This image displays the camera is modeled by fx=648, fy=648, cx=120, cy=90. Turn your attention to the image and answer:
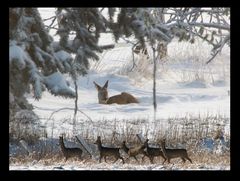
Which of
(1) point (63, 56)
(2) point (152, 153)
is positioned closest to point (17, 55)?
(1) point (63, 56)

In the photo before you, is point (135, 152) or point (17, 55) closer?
point (17, 55)

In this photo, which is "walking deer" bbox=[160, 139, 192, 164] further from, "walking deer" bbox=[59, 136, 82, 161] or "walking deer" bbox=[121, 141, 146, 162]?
"walking deer" bbox=[59, 136, 82, 161]

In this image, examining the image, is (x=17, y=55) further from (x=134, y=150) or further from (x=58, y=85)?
(x=134, y=150)

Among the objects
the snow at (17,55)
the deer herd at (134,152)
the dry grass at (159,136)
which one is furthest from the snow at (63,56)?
the deer herd at (134,152)

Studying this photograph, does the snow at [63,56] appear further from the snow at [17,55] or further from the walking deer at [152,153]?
the walking deer at [152,153]

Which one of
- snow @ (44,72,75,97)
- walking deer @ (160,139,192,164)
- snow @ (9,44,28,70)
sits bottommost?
walking deer @ (160,139,192,164)

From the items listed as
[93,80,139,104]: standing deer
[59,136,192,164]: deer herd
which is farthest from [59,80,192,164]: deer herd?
[93,80,139,104]: standing deer

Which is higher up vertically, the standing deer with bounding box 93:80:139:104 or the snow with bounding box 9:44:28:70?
the snow with bounding box 9:44:28:70

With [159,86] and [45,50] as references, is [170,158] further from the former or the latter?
[45,50]

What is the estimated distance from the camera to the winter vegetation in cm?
815

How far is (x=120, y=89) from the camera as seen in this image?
27.4ft

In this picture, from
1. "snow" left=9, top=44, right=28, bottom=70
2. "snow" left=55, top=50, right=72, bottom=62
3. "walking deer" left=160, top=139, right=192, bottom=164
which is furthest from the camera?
"snow" left=55, top=50, right=72, bottom=62

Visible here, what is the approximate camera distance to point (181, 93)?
850cm
